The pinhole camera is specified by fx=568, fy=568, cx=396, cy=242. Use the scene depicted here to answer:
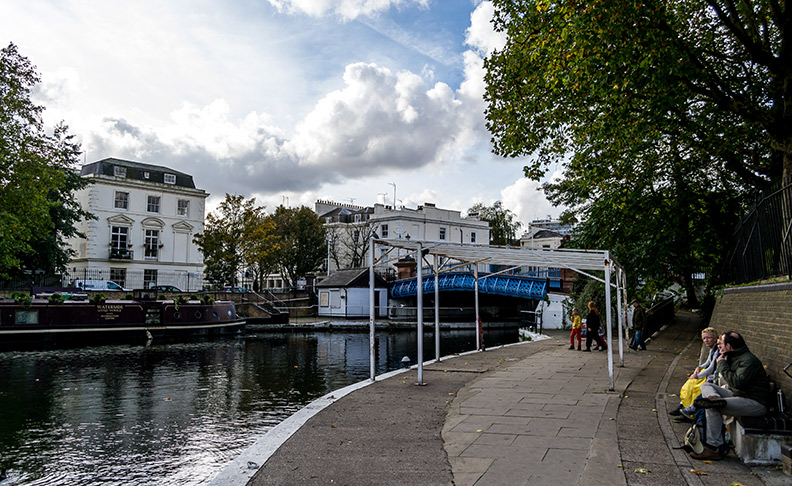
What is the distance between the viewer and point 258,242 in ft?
158

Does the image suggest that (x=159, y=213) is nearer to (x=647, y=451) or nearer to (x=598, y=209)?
(x=598, y=209)

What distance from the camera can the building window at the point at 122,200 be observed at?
5009 centimetres

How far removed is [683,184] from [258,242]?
119 ft

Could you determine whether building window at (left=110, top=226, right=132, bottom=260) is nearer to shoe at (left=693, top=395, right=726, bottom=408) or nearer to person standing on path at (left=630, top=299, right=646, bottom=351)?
person standing on path at (left=630, top=299, right=646, bottom=351)

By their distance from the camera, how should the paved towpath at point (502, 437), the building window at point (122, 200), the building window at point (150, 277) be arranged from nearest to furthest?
the paved towpath at point (502, 437)
the building window at point (150, 277)
the building window at point (122, 200)

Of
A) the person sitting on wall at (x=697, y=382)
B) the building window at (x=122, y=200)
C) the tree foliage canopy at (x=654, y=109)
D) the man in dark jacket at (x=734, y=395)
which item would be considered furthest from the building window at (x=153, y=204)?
the man in dark jacket at (x=734, y=395)

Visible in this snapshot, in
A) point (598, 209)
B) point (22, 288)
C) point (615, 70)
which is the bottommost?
point (22, 288)

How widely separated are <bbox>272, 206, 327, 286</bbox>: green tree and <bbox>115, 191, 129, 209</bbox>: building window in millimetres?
14611

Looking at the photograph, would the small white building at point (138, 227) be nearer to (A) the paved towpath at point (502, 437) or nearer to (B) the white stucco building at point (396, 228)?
(B) the white stucco building at point (396, 228)

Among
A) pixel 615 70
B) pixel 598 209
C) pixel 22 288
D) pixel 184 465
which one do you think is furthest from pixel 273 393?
pixel 22 288

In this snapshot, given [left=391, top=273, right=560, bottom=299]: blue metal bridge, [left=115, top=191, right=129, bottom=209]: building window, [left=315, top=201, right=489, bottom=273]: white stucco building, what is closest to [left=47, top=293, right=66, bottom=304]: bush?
[left=391, top=273, right=560, bottom=299]: blue metal bridge

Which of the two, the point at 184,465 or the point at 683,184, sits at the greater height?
the point at 683,184

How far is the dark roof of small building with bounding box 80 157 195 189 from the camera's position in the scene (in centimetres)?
5066

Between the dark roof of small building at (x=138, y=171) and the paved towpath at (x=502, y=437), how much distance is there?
46488 millimetres
